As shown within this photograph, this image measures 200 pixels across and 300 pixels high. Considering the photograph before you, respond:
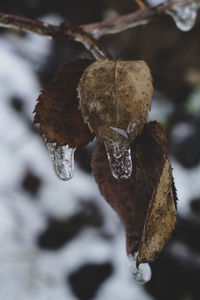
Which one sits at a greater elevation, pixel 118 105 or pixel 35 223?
pixel 118 105

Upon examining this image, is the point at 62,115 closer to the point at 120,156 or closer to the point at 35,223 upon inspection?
the point at 120,156

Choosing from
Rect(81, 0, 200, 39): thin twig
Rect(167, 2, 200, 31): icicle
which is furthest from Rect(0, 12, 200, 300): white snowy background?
Rect(81, 0, 200, 39): thin twig

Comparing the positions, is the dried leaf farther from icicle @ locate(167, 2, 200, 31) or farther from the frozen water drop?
icicle @ locate(167, 2, 200, 31)

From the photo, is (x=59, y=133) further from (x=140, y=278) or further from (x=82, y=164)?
(x=82, y=164)

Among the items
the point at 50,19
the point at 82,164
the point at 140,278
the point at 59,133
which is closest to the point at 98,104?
the point at 59,133

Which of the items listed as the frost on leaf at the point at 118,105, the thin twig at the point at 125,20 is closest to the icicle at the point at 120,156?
the frost on leaf at the point at 118,105

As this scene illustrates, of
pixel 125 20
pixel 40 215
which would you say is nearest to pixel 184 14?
pixel 125 20
